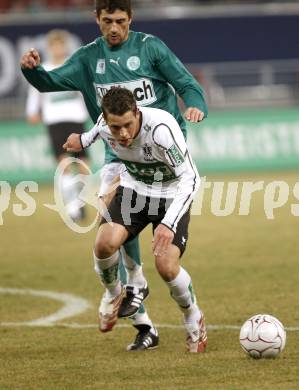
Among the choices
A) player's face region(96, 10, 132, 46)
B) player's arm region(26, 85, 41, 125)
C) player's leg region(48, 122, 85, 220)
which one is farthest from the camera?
player's arm region(26, 85, 41, 125)

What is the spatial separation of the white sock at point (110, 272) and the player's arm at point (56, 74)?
1382 millimetres

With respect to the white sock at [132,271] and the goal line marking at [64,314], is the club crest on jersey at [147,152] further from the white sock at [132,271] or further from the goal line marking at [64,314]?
the goal line marking at [64,314]

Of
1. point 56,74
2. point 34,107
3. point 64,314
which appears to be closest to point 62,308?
point 64,314

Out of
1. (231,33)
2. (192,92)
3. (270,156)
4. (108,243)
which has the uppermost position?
(192,92)

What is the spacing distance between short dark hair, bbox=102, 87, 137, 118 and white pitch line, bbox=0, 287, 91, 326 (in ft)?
7.62

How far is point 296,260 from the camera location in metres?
11.2

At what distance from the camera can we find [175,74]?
748 centimetres

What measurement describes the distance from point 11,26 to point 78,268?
459 inches

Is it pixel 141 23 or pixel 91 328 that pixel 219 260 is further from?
pixel 141 23

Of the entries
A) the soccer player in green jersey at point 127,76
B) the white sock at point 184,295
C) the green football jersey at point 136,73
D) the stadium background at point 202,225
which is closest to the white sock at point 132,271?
Answer: the soccer player in green jersey at point 127,76

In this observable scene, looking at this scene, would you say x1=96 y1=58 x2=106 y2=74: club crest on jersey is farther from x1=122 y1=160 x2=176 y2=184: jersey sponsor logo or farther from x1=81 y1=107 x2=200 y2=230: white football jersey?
x1=122 y1=160 x2=176 y2=184: jersey sponsor logo

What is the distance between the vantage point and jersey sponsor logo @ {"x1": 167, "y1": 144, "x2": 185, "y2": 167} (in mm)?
6879

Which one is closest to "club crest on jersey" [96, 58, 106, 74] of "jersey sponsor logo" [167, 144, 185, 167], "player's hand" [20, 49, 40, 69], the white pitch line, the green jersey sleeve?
the green jersey sleeve

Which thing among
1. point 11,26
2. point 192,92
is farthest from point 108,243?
point 11,26
